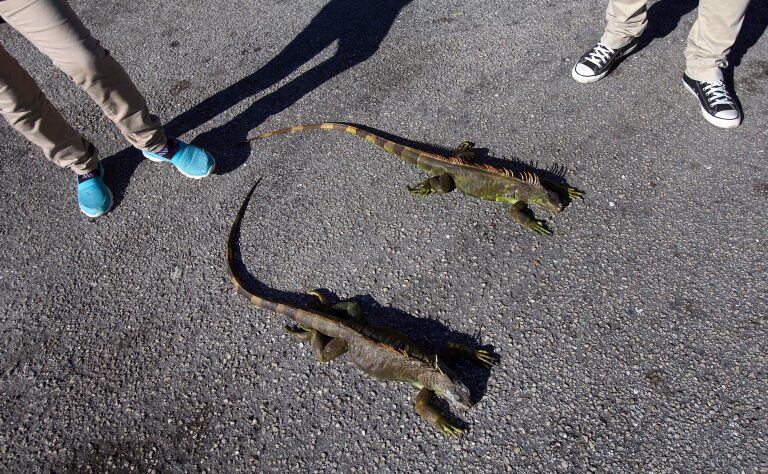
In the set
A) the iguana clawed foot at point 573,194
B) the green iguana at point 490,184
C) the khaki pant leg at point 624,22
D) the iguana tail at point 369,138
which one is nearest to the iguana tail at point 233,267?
the iguana tail at point 369,138

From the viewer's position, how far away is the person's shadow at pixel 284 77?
4457 millimetres

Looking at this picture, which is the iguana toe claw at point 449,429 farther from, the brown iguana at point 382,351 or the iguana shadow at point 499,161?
the iguana shadow at point 499,161

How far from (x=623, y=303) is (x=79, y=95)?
551cm

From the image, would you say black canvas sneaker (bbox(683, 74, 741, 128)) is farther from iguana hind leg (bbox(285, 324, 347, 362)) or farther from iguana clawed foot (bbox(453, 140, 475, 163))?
iguana hind leg (bbox(285, 324, 347, 362))

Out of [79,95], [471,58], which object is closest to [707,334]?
[471,58]

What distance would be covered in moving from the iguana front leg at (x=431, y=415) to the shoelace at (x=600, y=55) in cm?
341

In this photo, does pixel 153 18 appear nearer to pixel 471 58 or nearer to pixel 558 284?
pixel 471 58

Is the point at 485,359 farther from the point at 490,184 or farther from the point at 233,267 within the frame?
the point at 233,267

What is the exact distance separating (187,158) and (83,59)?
3.43 ft

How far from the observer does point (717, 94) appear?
405cm

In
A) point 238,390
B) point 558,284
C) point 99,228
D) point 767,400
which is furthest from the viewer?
point 99,228

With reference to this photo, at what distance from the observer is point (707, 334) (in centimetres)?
299

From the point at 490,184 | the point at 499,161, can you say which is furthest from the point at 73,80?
the point at 499,161

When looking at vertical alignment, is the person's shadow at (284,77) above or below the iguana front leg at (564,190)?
above
